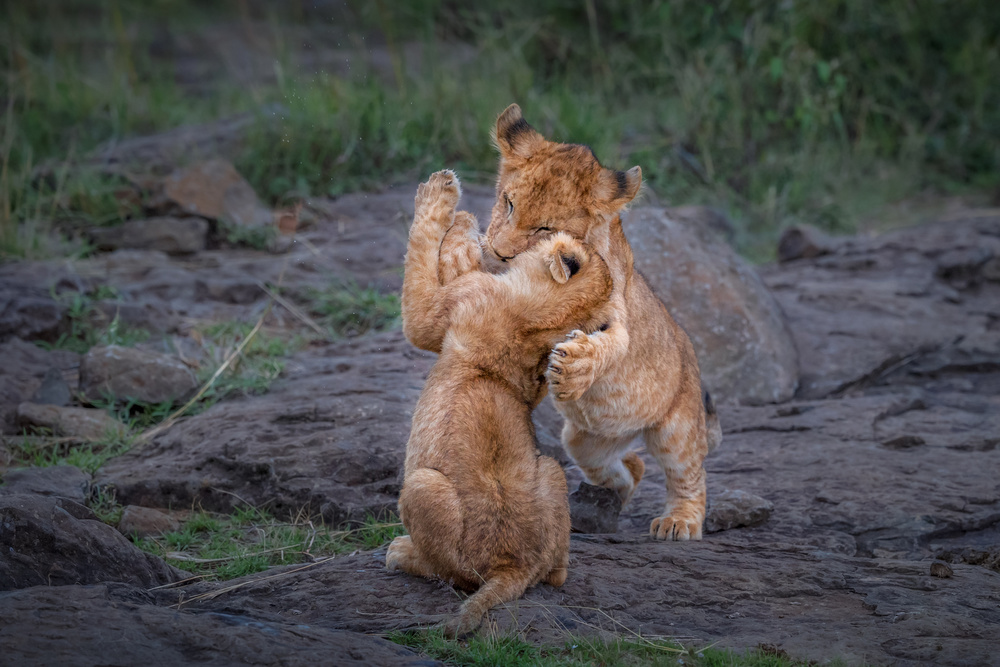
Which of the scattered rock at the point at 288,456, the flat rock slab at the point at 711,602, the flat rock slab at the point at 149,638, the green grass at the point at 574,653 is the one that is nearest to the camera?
the flat rock slab at the point at 149,638

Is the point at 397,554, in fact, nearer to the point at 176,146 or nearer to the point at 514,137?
the point at 514,137

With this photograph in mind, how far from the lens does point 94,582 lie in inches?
143

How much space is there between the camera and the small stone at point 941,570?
4102 millimetres

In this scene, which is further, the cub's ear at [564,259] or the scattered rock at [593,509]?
the scattered rock at [593,509]

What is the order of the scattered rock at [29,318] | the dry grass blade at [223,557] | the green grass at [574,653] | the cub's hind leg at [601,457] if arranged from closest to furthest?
the green grass at [574,653], the dry grass blade at [223,557], the cub's hind leg at [601,457], the scattered rock at [29,318]

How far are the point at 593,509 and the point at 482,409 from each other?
1244 mm

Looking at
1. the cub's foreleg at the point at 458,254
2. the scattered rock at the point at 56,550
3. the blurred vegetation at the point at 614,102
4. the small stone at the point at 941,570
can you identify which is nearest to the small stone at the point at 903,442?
the small stone at the point at 941,570

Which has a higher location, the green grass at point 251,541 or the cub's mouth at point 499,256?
the cub's mouth at point 499,256

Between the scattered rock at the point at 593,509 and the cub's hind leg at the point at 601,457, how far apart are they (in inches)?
6.6

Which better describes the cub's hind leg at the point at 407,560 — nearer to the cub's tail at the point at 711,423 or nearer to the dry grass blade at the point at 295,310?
the cub's tail at the point at 711,423

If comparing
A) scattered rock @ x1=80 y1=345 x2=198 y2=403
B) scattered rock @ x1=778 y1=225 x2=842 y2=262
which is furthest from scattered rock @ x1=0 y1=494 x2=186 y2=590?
scattered rock @ x1=778 y1=225 x2=842 y2=262

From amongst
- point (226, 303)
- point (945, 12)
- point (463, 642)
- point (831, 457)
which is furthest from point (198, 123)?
point (945, 12)

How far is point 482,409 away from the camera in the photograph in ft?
12.5

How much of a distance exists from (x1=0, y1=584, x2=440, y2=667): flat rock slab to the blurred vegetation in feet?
19.4
